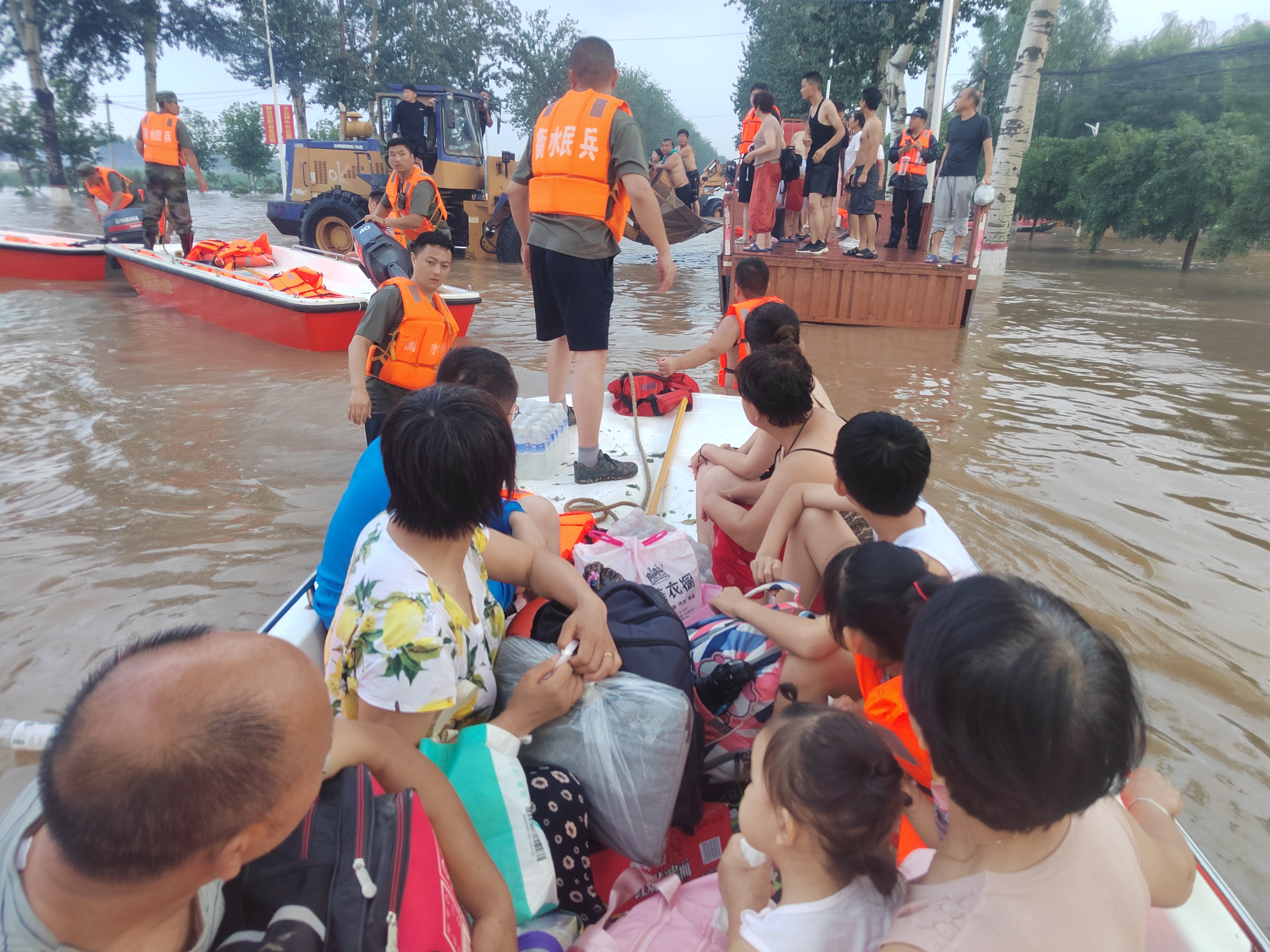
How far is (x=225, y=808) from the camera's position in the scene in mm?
731

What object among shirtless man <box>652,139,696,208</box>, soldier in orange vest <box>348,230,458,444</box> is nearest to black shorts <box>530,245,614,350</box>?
soldier in orange vest <box>348,230,458,444</box>

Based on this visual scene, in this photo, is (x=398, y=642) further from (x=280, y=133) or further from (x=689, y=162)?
(x=280, y=133)

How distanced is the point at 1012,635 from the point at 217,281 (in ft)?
27.2

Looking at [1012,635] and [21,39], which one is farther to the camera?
[21,39]

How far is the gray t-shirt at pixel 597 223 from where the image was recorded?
2.98 m

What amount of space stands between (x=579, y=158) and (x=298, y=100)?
115 feet

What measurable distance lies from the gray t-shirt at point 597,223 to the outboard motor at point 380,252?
108 inches

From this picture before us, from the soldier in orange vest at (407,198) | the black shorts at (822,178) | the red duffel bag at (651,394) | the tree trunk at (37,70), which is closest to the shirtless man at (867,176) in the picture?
the black shorts at (822,178)

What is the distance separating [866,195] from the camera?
857 centimetres

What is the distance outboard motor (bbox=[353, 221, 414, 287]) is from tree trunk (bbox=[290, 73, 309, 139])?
31104 millimetres

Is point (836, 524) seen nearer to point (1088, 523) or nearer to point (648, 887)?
point (648, 887)

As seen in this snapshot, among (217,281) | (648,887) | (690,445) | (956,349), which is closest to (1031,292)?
(956,349)

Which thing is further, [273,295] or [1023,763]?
[273,295]

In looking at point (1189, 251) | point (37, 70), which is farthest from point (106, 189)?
point (1189, 251)
